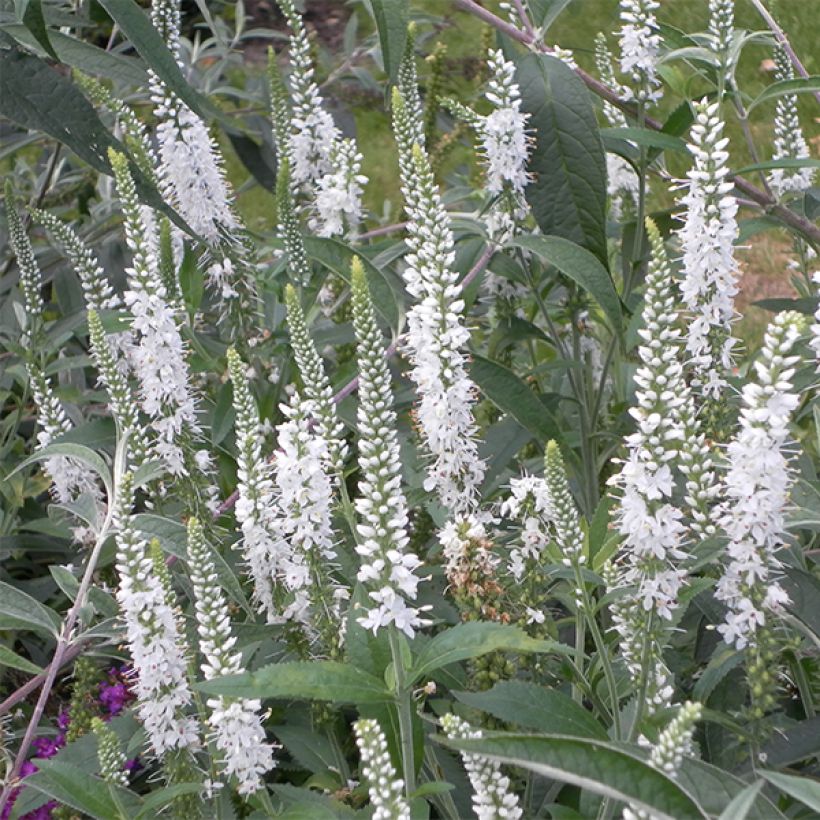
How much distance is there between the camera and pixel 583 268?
2.43 m

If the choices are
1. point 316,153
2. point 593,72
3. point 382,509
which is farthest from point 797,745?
point 593,72

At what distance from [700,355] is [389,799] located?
3.49ft

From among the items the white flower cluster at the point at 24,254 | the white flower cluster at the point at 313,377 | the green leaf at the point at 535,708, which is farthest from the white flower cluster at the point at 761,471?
the white flower cluster at the point at 24,254

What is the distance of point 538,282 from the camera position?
3039mm

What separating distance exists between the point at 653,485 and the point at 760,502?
142 millimetres

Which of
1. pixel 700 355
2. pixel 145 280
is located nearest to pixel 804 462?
pixel 700 355

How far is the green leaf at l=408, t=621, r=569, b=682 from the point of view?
171 cm

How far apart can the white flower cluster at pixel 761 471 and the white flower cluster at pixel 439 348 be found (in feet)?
1.49

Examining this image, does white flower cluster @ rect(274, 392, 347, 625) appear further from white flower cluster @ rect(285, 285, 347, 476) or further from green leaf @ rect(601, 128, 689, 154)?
green leaf @ rect(601, 128, 689, 154)

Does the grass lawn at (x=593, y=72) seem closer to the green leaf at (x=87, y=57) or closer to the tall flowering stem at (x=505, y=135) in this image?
the green leaf at (x=87, y=57)

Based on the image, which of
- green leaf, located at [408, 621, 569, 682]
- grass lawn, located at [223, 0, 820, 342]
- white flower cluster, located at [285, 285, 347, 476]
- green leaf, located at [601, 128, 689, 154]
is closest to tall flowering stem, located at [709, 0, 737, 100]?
green leaf, located at [601, 128, 689, 154]

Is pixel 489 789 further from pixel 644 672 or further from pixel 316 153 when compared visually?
pixel 316 153

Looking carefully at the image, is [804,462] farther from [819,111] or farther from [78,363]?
[819,111]

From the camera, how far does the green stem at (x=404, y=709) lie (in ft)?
5.80
